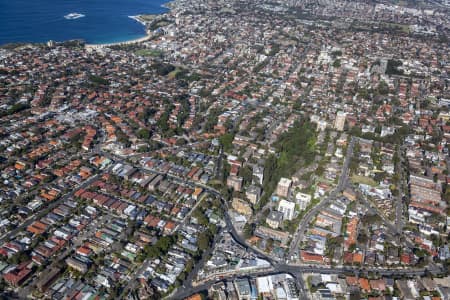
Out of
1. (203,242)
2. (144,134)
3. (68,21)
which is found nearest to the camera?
(203,242)

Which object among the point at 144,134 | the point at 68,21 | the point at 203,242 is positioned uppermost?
the point at 68,21

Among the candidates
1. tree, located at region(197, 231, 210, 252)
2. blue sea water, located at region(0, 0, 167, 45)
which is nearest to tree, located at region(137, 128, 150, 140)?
tree, located at region(197, 231, 210, 252)

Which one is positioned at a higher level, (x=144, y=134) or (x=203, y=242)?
(x=144, y=134)

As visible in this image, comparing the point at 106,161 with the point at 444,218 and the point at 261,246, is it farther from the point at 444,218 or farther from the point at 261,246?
the point at 444,218

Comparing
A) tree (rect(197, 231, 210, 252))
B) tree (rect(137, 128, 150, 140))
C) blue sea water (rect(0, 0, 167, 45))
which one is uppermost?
blue sea water (rect(0, 0, 167, 45))

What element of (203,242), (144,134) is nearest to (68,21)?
(144,134)

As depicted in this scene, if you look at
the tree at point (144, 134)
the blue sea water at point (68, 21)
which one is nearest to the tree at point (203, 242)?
the tree at point (144, 134)

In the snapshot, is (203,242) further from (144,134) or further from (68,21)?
(68,21)

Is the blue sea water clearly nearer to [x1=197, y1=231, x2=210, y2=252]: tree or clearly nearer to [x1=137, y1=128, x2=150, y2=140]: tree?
[x1=137, y1=128, x2=150, y2=140]: tree
